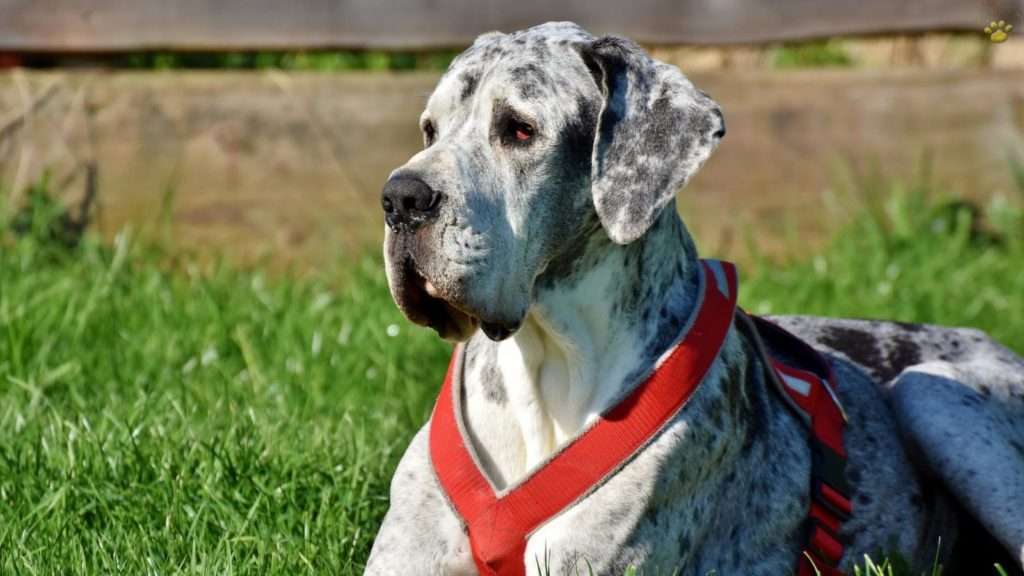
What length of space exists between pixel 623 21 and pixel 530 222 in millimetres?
3877

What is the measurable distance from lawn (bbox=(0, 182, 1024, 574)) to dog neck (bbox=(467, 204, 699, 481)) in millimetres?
637

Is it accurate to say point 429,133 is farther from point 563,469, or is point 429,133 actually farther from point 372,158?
point 372,158

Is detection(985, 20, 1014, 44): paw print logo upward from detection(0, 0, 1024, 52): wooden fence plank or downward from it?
upward

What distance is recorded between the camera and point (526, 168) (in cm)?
342

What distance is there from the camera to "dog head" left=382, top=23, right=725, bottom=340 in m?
3.31

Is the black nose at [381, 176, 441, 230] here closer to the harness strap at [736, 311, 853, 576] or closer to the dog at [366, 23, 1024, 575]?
the dog at [366, 23, 1024, 575]

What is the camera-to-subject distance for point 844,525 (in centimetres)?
405

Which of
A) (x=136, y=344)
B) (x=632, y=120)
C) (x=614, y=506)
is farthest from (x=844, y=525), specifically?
(x=136, y=344)

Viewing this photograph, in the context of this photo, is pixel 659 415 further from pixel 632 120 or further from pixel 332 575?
pixel 332 575

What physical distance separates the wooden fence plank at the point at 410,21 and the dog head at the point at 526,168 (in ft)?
11.6

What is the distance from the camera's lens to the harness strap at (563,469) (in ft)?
11.6

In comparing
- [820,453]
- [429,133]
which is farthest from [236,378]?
[820,453]

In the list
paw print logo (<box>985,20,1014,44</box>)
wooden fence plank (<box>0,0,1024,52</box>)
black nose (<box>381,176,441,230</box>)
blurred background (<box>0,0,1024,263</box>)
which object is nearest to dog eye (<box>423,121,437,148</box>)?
black nose (<box>381,176,441,230</box>)

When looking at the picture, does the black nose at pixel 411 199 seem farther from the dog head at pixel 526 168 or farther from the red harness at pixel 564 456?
the red harness at pixel 564 456
